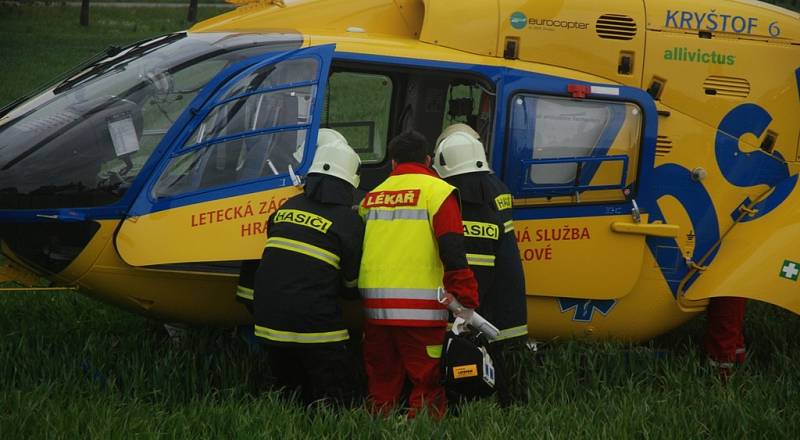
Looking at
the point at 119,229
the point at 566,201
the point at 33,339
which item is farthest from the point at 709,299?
the point at 33,339

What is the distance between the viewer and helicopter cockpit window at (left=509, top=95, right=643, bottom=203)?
274 inches

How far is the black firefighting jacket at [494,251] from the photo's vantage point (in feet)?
20.6

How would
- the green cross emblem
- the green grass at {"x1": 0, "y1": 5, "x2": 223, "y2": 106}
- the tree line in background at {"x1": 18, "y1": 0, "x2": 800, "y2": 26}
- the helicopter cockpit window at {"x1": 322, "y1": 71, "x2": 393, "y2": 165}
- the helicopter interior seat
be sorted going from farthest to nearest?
the tree line in background at {"x1": 18, "y1": 0, "x2": 800, "y2": 26}
the green grass at {"x1": 0, "y1": 5, "x2": 223, "y2": 106}
the helicopter cockpit window at {"x1": 322, "y1": 71, "x2": 393, "y2": 165}
the green cross emblem
the helicopter interior seat

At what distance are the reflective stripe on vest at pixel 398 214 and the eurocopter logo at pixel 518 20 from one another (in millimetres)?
1686

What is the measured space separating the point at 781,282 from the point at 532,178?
1.60m

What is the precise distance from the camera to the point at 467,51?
277 inches

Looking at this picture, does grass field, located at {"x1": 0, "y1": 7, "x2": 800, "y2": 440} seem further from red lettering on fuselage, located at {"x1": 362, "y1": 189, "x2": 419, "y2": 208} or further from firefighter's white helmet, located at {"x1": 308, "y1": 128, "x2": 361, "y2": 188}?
firefighter's white helmet, located at {"x1": 308, "y1": 128, "x2": 361, "y2": 188}

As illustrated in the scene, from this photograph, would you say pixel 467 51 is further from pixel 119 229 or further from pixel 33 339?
pixel 33 339

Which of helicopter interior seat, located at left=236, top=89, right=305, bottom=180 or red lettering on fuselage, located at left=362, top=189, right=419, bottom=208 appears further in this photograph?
helicopter interior seat, located at left=236, top=89, right=305, bottom=180

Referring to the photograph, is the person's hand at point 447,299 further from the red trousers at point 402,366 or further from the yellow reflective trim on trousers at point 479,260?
the yellow reflective trim on trousers at point 479,260

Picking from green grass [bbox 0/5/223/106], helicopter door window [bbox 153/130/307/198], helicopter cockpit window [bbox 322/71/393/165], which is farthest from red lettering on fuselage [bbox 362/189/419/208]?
green grass [bbox 0/5/223/106]

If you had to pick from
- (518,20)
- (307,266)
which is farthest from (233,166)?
(518,20)

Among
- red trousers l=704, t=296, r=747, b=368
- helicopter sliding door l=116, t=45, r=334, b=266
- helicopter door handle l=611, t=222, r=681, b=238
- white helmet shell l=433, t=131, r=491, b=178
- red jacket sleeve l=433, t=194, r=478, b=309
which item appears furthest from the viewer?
red trousers l=704, t=296, r=747, b=368

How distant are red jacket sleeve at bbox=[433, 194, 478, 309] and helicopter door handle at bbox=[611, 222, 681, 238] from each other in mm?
1494
